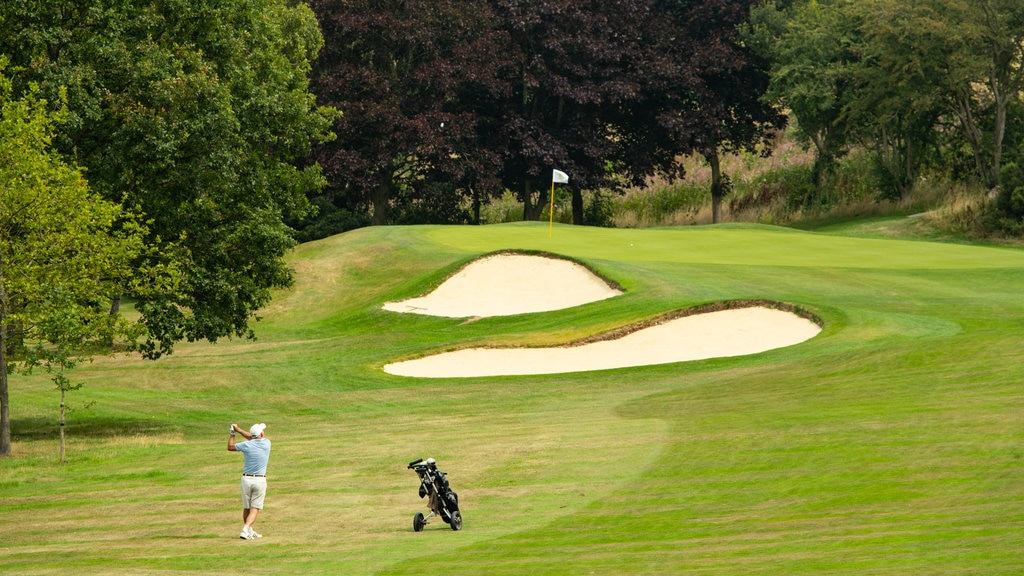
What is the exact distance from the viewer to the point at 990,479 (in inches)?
637

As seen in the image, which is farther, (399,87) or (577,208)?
(577,208)

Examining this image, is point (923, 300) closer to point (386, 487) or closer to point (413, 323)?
point (413, 323)

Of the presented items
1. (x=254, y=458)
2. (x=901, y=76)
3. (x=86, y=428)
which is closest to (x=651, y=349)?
(x=86, y=428)

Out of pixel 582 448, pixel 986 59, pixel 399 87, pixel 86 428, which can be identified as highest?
pixel 399 87

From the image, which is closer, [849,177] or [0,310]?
[0,310]

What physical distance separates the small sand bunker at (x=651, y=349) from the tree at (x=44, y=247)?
10.3 meters

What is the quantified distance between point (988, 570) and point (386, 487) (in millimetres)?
10257

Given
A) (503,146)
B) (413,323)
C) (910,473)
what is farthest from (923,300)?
(503,146)

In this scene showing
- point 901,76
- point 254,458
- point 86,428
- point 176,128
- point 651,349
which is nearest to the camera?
point 254,458

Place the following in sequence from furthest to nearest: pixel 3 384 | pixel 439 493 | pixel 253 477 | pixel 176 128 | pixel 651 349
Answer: pixel 651 349 → pixel 176 128 → pixel 3 384 → pixel 253 477 → pixel 439 493

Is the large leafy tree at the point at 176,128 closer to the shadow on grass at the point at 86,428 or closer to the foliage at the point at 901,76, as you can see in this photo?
the shadow on grass at the point at 86,428

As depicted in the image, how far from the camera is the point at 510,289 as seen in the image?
43938 mm

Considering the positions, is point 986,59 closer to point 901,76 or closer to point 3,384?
point 901,76

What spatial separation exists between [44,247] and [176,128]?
459 cm
